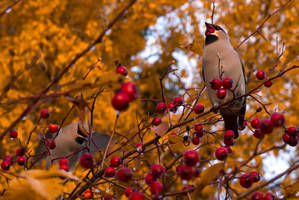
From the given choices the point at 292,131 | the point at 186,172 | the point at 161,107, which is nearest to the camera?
the point at 186,172

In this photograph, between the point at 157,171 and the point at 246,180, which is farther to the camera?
the point at 246,180

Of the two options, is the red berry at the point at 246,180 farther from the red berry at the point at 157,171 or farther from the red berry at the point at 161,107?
the red berry at the point at 161,107

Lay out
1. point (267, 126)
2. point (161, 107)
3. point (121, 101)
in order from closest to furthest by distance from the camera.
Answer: point (121, 101) → point (267, 126) → point (161, 107)

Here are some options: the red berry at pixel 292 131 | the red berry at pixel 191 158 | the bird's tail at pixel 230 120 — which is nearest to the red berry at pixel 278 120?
the red berry at pixel 292 131

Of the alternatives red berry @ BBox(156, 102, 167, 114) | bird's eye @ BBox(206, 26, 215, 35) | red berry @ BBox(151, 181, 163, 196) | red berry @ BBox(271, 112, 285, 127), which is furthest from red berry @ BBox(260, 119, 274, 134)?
bird's eye @ BBox(206, 26, 215, 35)

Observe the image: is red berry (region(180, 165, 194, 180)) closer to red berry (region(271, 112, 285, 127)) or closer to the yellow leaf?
the yellow leaf

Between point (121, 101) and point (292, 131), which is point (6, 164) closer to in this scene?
point (121, 101)

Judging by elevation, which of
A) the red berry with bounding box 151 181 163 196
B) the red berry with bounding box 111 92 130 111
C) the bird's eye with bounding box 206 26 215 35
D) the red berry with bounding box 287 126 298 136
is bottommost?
the red berry with bounding box 151 181 163 196

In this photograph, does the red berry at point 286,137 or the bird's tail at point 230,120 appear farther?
the bird's tail at point 230,120

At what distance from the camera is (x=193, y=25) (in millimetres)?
4121

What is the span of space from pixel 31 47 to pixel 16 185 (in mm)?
3237

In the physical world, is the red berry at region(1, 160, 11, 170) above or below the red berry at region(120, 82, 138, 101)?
below

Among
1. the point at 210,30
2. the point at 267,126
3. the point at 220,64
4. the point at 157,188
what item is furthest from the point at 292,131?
the point at 210,30

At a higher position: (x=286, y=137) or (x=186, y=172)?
(x=286, y=137)
